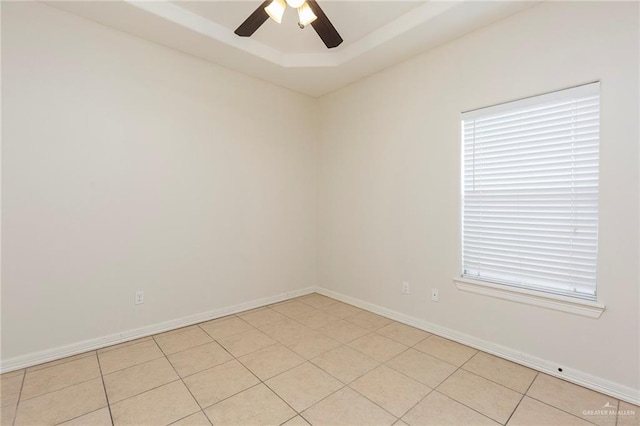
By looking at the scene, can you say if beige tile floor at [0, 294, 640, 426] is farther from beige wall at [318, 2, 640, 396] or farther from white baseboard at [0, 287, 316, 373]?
beige wall at [318, 2, 640, 396]

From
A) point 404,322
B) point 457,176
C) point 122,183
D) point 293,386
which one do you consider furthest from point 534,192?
point 122,183

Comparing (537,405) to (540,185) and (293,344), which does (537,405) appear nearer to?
(540,185)

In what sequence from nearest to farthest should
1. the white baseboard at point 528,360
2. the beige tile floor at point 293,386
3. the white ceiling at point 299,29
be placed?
the beige tile floor at point 293,386
the white baseboard at point 528,360
the white ceiling at point 299,29

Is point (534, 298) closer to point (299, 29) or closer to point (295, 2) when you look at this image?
point (295, 2)

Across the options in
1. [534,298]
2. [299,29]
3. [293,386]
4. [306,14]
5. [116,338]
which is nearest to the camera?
[293,386]

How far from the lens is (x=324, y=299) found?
150 inches

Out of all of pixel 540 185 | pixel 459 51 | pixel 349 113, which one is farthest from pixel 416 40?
pixel 540 185

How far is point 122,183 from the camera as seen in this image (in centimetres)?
259

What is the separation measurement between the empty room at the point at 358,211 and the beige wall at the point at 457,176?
0.02 meters

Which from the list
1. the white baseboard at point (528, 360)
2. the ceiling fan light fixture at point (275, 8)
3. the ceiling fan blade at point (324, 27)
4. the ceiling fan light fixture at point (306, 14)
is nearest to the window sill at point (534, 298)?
the white baseboard at point (528, 360)

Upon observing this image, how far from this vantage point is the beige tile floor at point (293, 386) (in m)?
1.67

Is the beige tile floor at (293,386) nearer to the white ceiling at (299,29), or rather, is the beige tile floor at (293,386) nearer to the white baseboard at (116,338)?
the white baseboard at (116,338)

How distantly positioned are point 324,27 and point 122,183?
2.14 m

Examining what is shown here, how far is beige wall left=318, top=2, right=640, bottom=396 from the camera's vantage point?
6.09 feet
